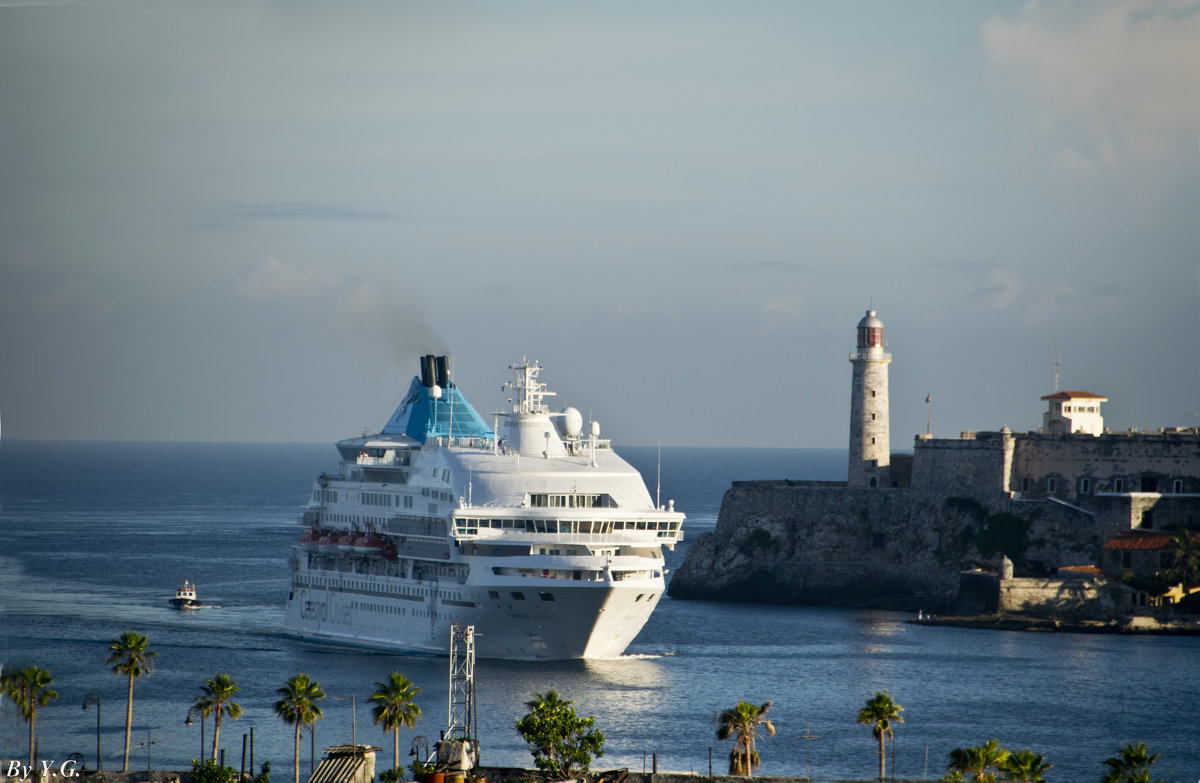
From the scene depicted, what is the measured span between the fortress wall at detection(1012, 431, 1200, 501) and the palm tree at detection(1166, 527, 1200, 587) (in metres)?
3.87

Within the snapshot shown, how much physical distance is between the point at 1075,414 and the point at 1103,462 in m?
4.49

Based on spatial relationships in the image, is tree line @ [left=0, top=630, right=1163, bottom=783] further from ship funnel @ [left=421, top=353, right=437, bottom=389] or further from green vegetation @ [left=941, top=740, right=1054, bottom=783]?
ship funnel @ [left=421, top=353, right=437, bottom=389]

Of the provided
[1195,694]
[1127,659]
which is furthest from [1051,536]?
[1195,694]

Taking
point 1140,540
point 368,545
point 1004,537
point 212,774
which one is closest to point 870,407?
point 1004,537

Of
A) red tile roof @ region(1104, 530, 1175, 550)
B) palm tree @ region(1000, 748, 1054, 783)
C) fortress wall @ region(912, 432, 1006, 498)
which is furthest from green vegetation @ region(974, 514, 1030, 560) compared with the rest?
palm tree @ region(1000, 748, 1054, 783)

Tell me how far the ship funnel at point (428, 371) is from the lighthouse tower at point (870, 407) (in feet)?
72.9

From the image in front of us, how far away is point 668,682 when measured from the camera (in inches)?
1864

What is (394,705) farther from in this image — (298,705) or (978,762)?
(978,762)

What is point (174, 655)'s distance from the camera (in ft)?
168

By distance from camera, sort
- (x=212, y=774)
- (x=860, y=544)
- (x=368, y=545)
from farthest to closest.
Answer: (x=860, y=544)
(x=368, y=545)
(x=212, y=774)

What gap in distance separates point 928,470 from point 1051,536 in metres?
6.72

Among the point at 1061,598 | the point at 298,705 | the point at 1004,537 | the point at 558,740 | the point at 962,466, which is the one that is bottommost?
the point at 558,740

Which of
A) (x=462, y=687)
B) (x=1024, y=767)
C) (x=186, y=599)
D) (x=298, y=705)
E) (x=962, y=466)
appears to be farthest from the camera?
(x=962, y=466)

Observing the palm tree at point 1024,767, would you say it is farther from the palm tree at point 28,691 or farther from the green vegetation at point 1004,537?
the green vegetation at point 1004,537
